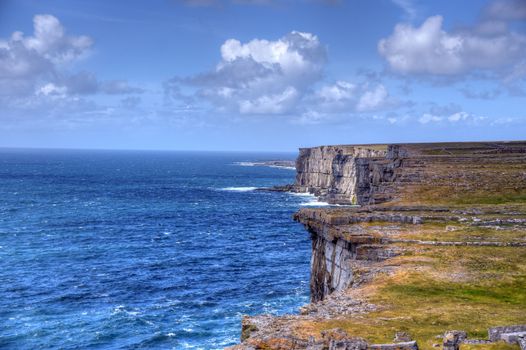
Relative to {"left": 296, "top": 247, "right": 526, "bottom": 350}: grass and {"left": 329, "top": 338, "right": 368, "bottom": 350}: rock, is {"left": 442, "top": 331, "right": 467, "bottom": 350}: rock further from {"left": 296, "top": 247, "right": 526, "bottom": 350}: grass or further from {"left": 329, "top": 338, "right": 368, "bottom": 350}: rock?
{"left": 329, "top": 338, "right": 368, "bottom": 350}: rock

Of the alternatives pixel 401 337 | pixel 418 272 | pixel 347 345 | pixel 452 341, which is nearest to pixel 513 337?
pixel 452 341

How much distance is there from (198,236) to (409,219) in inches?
2600

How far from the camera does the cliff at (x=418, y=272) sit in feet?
72.7

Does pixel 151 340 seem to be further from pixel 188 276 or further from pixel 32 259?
pixel 32 259

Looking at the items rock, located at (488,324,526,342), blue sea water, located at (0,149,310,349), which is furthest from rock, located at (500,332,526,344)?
blue sea water, located at (0,149,310,349)

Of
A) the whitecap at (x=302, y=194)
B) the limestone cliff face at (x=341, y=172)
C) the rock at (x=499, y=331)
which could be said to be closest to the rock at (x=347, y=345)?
the rock at (x=499, y=331)

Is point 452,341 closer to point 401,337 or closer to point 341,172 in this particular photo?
point 401,337

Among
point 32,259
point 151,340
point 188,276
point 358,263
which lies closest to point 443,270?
point 358,263

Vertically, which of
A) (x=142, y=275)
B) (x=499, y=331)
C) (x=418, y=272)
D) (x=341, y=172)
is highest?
(x=341, y=172)

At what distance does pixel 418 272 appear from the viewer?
108ft

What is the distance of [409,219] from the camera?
150 feet

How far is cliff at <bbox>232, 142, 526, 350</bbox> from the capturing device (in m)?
22.2

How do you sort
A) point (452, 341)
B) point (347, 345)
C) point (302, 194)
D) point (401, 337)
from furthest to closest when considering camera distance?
1. point (302, 194)
2. point (401, 337)
3. point (452, 341)
4. point (347, 345)

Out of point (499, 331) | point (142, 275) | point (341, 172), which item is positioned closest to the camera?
point (499, 331)
